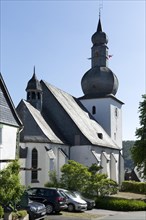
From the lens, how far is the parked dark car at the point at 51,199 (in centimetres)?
2106

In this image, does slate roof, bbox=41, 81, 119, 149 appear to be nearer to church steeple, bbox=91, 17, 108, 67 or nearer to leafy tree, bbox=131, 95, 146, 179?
leafy tree, bbox=131, 95, 146, 179

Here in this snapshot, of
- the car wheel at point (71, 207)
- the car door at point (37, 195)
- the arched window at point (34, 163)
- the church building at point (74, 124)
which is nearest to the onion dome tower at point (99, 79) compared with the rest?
the church building at point (74, 124)

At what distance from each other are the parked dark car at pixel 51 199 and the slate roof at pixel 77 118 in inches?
693

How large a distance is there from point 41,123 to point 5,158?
14858mm

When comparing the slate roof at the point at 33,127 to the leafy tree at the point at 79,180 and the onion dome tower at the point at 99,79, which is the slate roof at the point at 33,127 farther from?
the onion dome tower at the point at 99,79

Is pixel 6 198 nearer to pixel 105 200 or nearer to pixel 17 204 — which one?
pixel 17 204

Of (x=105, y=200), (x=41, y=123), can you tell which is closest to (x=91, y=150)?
(x=41, y=123)

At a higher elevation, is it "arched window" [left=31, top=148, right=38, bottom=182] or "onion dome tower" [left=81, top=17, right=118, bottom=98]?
"onion dome tower" [left=81, top=17, right=118, bottom=98]

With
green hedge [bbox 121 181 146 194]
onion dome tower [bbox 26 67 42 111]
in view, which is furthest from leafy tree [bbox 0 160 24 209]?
green hedge [bbox 121 181 146 194]

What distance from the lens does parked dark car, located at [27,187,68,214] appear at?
21062mm

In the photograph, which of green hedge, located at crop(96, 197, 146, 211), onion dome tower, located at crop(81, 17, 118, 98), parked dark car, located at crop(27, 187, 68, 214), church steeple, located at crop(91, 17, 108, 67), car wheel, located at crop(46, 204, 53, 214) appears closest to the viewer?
parked dark car, located at crop(27, 187, 68, 214)

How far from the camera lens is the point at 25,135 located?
33312 millimetres

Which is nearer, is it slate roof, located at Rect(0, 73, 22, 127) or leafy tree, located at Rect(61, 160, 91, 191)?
slate roof, located at Rect(0, 73, 22, 127)

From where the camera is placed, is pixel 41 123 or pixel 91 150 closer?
pixel 41 123
